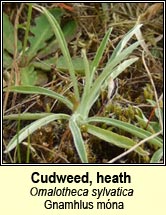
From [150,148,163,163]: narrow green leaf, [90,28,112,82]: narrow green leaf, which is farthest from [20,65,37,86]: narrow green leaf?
[150,148,163,163]: narrow green leaf

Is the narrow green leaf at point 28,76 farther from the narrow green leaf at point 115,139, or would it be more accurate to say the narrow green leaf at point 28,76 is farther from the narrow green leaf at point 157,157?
the narrow green leaf at point 157,157

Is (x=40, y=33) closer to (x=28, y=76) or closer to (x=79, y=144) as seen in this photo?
(x=28, y=76)

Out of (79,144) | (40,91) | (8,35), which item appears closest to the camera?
(79,144)

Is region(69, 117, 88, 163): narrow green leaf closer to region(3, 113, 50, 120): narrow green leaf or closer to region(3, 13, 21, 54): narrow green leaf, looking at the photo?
region(3, 113, 50, 120): narrow green leaf

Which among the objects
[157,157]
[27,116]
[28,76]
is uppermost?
[28,76]

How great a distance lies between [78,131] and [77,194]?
13cm

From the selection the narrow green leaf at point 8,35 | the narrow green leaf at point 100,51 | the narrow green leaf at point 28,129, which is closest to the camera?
the narrow green leaf at point 28,129

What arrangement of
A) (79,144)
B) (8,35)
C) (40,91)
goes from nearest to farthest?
1. (79,144)
2. (40,91)
3. (8,35)

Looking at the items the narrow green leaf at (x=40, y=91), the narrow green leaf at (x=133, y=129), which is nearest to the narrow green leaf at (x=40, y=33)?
the narrow green leaf at (x=40, y=91)

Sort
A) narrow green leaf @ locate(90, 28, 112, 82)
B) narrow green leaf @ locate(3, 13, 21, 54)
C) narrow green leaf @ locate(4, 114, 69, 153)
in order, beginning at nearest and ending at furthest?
1. narrow green leaf @ locate(4, 114, 69, 153)
2. narrow green leaf @ locate(90, 28, 112, 82)
3. narrow green leaf @ locate(3, 13, 21, 54)

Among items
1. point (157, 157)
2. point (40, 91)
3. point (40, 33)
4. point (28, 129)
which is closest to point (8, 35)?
point (40, 33)

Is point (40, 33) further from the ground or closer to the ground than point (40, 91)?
further from the ground

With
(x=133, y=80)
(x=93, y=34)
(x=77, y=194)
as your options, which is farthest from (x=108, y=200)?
(x=93, y=34)

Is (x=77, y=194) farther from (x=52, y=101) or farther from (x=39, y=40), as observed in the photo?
(x=39, y=40)
